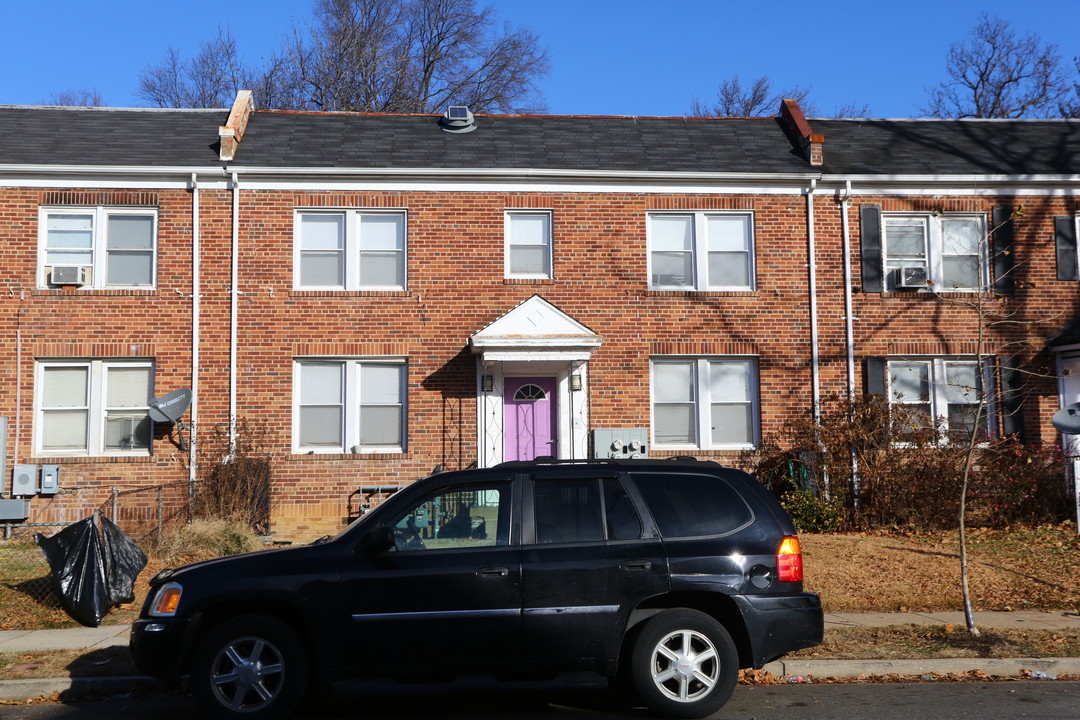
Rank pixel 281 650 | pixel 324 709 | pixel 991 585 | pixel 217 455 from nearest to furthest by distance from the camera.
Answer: pixel 281 650
pixel 324 709
pixel 991 585
pixel 217 455

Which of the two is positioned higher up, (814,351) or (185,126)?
(185,126)

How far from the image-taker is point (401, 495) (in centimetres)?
668

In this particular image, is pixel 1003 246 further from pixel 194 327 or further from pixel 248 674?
pixel 248 674

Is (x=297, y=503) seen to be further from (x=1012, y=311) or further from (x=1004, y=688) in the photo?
(x=1012, y=311)

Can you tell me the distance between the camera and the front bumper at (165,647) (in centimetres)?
639

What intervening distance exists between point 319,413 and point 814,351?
323 inches

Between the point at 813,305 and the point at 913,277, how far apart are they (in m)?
1.78

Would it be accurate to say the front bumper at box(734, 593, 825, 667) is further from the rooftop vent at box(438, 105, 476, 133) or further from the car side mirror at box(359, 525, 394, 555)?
the rooftop vent at box(438, 105, 476, 133)

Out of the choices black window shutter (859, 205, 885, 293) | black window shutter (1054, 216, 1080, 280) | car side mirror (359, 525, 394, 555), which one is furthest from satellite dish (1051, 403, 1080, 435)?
black window shutter (1054, 216, 1080, 280)

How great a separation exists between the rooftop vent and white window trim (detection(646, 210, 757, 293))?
3.84 metres

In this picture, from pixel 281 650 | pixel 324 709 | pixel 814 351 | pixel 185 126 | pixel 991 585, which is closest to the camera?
pixel 281 650

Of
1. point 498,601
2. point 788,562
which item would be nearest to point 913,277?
point 788,562

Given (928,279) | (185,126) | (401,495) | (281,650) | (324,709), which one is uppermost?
(185,126)

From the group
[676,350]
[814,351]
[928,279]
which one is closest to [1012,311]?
[928,279]
